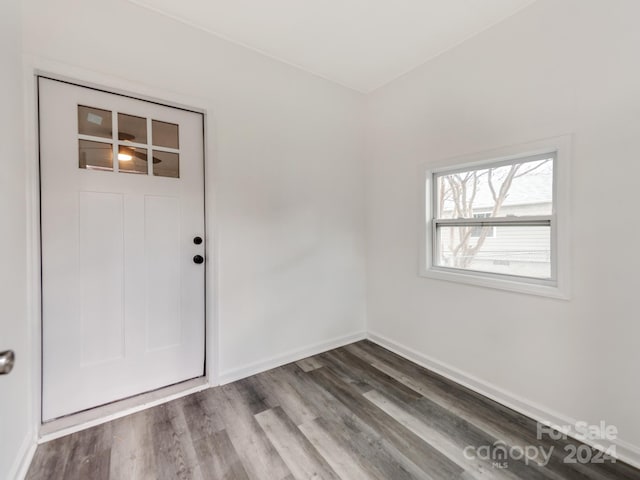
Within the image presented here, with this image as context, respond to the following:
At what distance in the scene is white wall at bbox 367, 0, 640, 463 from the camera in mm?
1503

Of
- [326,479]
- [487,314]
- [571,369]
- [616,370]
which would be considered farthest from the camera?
[487,314]

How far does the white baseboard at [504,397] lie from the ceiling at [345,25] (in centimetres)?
Answer: 253

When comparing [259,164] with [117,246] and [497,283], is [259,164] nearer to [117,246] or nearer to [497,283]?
[117,246]

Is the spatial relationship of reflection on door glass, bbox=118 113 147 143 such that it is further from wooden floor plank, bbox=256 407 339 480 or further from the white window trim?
the white window trim

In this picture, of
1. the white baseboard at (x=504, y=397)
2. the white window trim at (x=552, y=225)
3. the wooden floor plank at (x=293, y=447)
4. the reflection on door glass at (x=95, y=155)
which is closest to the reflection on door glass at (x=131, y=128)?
the reflection on door glass at (x=95, y=155)

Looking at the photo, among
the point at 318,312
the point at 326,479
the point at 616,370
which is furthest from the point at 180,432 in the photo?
the point at 616,370

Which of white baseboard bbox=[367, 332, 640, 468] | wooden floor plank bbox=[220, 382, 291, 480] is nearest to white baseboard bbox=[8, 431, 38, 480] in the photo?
wooden floor plank bbox=[220, 382, 291, 480]

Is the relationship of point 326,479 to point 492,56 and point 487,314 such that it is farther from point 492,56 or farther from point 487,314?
point 492,56

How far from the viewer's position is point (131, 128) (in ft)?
6.34

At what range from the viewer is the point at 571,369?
66.7 inches

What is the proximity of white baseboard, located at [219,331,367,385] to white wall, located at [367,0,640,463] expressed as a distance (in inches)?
26.5

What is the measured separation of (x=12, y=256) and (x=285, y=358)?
75.1 inches

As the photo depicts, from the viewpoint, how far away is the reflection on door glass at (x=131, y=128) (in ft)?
6.23

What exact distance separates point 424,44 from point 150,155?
2.21 m
